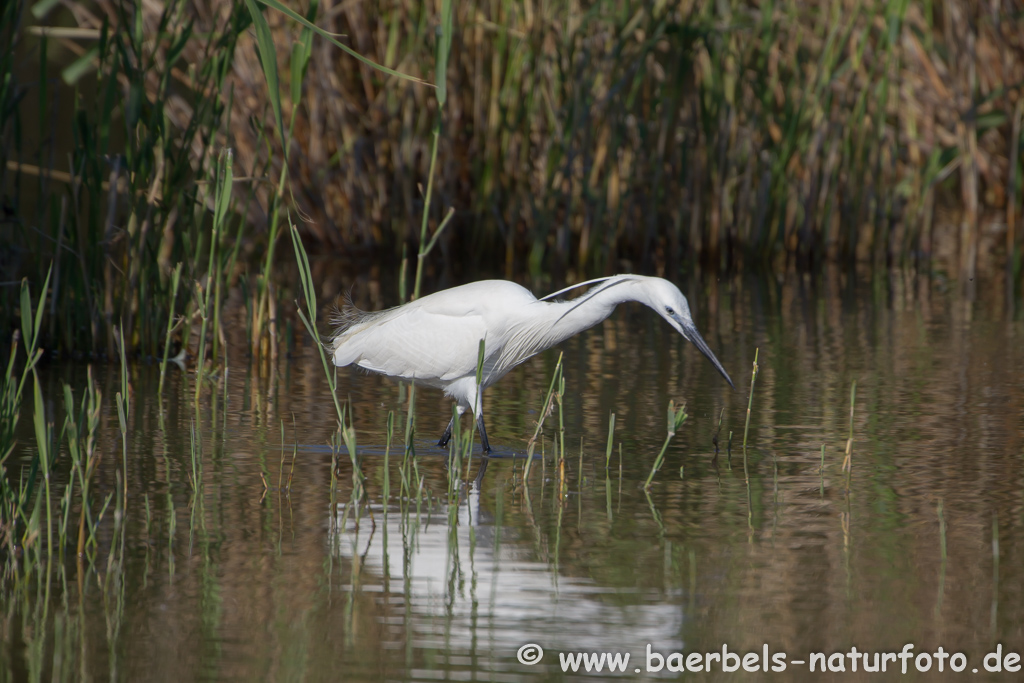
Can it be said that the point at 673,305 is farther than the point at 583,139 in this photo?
No

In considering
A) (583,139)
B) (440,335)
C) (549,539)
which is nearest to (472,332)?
(440,335)

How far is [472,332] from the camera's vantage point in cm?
528

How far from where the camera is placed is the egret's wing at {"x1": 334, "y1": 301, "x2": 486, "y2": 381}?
5285 millimetres

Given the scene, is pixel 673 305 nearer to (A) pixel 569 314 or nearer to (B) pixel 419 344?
(A) pixel 569 314

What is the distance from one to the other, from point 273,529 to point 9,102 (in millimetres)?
2683

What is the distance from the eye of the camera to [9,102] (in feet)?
19.1

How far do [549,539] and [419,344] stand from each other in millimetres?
1507

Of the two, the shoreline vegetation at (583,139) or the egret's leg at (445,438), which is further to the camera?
the shoreline vegetation at (583,139)

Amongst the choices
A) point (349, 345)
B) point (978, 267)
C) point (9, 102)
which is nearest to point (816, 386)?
point (349, 345)

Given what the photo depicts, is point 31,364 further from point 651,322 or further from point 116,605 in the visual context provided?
point 651,322

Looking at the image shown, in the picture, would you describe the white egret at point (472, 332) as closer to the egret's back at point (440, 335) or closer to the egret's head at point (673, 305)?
the egret's back at point (440, 335)

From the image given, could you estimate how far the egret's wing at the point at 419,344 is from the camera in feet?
17.3

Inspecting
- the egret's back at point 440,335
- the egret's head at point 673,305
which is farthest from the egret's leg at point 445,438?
the egret's head at point 673,305

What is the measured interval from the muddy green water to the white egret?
276mm
